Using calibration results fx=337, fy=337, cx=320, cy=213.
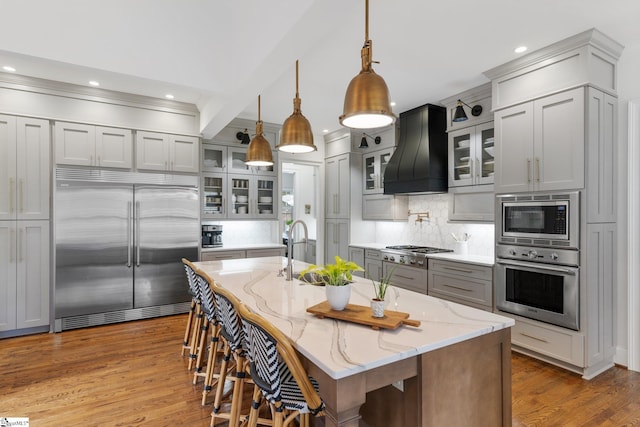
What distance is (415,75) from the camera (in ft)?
11.7

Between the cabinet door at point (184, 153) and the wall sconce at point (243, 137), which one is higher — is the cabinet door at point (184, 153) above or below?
below

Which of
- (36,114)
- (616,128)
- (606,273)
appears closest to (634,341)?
(606,273)

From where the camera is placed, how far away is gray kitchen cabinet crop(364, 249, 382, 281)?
495 cm

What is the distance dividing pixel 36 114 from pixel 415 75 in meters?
4.24

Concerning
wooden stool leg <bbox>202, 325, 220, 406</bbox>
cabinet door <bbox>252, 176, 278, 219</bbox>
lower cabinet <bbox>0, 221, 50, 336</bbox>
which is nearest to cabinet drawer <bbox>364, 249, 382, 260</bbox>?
cabinet door <bbox>252, 176, 278, 219</bbox>

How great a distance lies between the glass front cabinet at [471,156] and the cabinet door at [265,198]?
279cm

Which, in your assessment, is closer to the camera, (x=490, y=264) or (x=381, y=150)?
(x=490, y=264)

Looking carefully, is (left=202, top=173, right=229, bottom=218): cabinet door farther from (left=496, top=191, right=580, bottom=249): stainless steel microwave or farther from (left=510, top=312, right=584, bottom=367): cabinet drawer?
(left=510, top=312, right=584, bottom=367): cabinet drawer

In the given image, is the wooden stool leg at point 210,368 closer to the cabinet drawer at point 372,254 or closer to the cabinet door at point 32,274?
the cabinet door at point 32,274

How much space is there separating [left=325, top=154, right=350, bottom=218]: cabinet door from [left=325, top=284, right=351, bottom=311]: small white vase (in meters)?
3.97

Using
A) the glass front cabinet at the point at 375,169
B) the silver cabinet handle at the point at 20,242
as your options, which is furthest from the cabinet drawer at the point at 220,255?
the glass front cabinet at the point at 375,169

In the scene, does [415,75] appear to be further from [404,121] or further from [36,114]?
[36,114]

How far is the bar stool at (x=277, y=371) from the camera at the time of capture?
1350mm

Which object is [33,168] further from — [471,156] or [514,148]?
[514,148]
